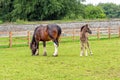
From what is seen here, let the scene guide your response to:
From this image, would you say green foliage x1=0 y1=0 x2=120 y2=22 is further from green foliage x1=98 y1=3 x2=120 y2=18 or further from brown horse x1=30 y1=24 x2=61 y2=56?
green foliage x1=98 y1=3 x2=120 y2=18

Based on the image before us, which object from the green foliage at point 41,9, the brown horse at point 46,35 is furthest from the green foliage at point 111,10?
the brown horse at point 46,35

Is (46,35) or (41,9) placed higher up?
(41,9)

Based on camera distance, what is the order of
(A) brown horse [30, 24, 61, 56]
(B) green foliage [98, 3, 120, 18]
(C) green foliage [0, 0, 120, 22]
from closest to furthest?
1. (A) brown horse [30, 24, 61, 56]
2. (C) green foliage [0, 0, 120, 22]
3. (B) green foliage [98, 3, 120, 18]

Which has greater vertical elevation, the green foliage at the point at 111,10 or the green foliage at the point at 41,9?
the green foliage at the point at 41,9

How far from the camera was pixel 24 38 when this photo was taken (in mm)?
28422

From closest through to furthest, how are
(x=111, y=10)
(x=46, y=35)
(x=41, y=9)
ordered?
(x=46, y=35), (x=41, y=9), (x=111, y=10)

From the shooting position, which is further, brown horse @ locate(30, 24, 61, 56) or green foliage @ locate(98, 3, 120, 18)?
green foliage @ locate(98, 3, 120, 18)

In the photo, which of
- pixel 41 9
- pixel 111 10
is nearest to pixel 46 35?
pixel 41 9

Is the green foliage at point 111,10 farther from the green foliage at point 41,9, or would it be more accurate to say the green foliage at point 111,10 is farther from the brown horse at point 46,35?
the brown horse at point 46,35

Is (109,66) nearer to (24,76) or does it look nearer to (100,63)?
(100,63)

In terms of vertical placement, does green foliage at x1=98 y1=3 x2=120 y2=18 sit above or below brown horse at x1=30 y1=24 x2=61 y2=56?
below

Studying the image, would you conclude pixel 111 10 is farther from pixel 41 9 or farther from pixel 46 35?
pixel 46 35

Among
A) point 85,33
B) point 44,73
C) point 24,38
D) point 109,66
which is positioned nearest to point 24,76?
point 44,73

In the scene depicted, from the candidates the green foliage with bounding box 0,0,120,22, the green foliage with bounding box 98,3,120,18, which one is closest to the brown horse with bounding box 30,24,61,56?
the green foliage with bounding box 0,0,120,22
